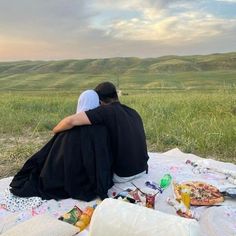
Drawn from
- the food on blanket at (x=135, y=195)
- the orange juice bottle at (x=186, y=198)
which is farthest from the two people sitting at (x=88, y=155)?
the orange juice bottle at (x=186, y=198)

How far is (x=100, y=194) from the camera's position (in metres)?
4.36

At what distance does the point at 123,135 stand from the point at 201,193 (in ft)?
3.21

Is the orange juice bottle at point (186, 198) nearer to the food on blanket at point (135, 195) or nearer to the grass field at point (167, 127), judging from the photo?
the food on blanket at point (135, 195)

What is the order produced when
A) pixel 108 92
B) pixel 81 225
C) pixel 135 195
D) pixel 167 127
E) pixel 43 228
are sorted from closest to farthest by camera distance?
pixel 43 228, pixel 81 225, pixel 135 195, pixel 108 92, pixel 167 127

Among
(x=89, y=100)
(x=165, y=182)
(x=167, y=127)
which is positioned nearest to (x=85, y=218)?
(x=165, y=182)

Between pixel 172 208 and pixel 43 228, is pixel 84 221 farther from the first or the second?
pixel 172 208

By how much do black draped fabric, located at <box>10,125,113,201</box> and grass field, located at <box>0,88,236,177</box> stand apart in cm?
144

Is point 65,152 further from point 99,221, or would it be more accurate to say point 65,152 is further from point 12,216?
point 99,221

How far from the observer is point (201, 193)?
4371mm

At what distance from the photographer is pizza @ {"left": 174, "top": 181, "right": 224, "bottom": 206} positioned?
166 inches

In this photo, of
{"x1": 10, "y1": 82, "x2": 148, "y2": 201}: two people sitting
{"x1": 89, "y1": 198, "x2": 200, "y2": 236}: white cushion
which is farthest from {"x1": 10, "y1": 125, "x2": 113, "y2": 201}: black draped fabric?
{"x1": 89, "y1": 198, "x2": 200, "y2": 236}: white cushion

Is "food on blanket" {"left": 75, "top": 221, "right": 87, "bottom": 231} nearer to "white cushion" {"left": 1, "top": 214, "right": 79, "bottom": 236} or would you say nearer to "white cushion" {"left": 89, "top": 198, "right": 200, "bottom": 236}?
"white cushion" {"left": 1, "top": 214, "right": 79, "bottom": 236}

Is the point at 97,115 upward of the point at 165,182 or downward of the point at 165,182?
upward

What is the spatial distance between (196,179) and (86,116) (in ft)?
5.06
